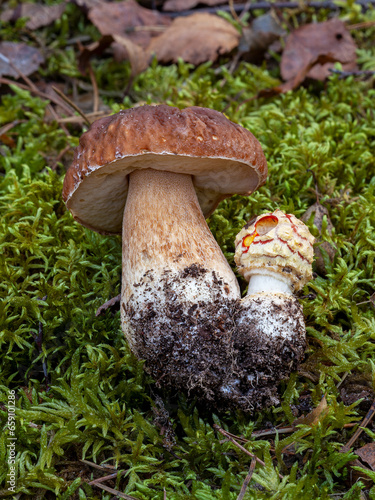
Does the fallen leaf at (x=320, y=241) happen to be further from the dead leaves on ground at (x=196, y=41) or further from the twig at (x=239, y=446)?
the dead leaves on ground at (x=196, y=41)

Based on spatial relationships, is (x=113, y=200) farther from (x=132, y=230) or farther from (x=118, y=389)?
(x=118, y=389)

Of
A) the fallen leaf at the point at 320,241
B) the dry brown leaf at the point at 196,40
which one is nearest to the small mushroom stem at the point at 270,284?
the fallen leaf at the point at 320,241

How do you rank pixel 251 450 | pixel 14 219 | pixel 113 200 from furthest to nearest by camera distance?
pixel 14 219
pixel 113 200
pixel 251 450

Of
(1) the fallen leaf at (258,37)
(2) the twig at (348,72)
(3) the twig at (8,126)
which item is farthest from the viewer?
(1) the fallen leaf at (258,37)

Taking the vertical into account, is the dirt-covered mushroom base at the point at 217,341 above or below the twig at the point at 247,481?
above

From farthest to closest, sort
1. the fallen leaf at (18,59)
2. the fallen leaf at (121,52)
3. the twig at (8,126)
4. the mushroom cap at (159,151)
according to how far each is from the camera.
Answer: the fallen leaf at (18,59)
the fallen leaf at (121,52)
the twig at (8,126)
the mushroom cap at (159,151)

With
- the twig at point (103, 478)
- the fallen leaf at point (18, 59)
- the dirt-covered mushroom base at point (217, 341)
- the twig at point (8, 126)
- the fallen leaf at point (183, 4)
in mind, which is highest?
the fallen leaf at point (183, 4)

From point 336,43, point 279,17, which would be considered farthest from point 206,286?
point 279,17

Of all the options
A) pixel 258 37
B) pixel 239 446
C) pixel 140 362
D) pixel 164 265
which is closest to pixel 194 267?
pixel 164 265
